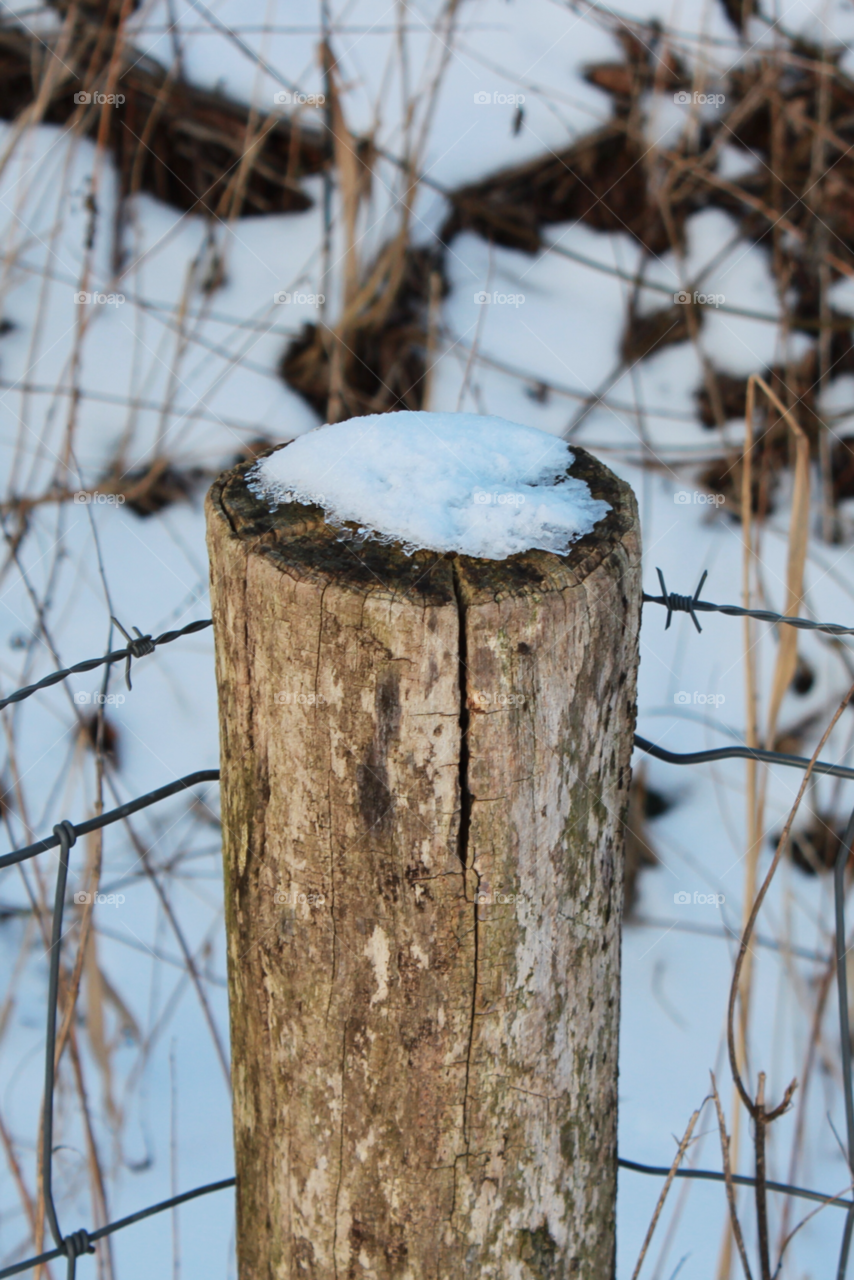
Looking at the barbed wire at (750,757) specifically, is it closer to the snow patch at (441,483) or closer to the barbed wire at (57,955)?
the snow patch at (441,483)

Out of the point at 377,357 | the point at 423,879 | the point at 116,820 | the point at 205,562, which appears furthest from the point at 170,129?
the point at 423,879

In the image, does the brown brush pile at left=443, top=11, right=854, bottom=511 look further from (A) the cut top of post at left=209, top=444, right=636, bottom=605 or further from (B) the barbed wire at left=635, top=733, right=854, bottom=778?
(A) the cut top of post at left=209, top=444, right=636, bottom=605

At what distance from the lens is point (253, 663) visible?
2.61 feet

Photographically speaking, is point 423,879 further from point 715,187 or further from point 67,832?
point 715,187

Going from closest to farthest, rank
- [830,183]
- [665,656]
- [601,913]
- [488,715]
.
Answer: [488,715] → [601,913] → [665,656] → [830,183]

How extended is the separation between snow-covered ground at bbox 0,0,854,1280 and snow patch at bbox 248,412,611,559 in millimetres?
1039

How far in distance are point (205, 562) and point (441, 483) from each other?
231 cm

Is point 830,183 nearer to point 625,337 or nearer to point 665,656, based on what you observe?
point 625,337

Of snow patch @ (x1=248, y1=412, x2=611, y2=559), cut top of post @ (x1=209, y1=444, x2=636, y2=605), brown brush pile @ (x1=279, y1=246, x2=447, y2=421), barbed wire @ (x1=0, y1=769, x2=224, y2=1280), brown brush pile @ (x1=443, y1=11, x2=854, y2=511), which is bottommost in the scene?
barbed wire @ (x1=0, y1=769, x2=224, y2=1280)

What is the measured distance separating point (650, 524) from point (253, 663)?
2.69 metres

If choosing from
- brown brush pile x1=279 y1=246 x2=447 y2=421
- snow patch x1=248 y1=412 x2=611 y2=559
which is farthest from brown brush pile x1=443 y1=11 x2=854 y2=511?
snow patch x1=248 y1=412 x2=611 y2=559

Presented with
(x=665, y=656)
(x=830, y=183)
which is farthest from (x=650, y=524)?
(x=830, y=183)

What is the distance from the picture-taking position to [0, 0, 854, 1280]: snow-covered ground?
6.98 ft

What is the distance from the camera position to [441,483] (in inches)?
33.8
